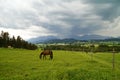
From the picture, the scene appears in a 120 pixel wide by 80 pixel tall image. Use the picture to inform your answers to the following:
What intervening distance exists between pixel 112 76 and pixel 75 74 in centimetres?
382

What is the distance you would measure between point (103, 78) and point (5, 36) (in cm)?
11334

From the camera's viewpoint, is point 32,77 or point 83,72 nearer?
point 32,77

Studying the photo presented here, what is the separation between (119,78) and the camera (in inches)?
790

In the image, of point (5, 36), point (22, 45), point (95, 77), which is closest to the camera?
point (95, 77)

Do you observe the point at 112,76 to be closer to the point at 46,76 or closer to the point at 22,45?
the point at 46,76

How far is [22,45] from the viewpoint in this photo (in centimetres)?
13838

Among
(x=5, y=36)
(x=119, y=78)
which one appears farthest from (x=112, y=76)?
(x=5, y=36)

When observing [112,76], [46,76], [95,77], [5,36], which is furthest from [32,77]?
[5,36]

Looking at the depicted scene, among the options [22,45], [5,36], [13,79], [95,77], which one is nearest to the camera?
[13,79]

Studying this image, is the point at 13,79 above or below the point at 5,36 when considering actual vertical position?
below

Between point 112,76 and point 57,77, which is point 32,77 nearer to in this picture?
point 57,77

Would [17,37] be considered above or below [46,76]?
above

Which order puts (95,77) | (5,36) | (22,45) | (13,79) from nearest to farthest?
1. (13,79)
2. (95,77)
3. (5,36)
4. (22,45)

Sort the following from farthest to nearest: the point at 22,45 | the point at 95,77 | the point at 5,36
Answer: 1. the point at 22,45
2. the point at 5,36
3. the point at 95,77
